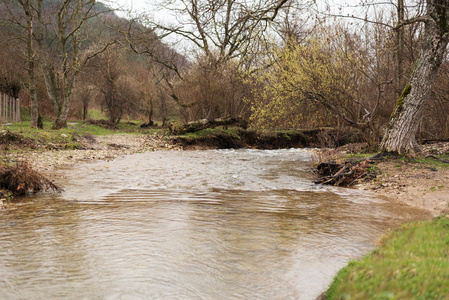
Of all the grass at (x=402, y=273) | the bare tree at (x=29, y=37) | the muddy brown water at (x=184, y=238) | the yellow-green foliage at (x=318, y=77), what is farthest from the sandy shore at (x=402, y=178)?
the bare tree at (x=29, y=37)

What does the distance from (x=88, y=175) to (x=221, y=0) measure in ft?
21.7

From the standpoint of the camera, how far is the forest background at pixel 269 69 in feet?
40.3

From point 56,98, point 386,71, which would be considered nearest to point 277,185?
point 386,71

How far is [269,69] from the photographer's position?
20688mm

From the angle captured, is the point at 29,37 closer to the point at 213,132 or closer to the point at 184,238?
the point at 213,132

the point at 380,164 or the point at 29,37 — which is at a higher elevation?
the point at 29,37

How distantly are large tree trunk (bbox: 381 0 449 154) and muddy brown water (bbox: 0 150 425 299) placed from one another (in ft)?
9.34

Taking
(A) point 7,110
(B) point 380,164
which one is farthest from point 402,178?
(A) point 7,110

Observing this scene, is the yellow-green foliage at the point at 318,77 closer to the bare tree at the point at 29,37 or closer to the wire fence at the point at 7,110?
the bare tree at the point at 29,37

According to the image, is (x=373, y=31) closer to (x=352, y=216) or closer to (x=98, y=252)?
(x=352, y=216)

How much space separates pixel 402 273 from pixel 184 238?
11.1 ft

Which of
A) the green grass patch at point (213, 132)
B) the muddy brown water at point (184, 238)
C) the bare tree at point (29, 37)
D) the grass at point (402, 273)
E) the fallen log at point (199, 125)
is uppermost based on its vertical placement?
the bare tree at point (29, 37)

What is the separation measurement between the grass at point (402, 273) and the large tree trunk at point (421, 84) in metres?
6.94

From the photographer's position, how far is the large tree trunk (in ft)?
33.6
